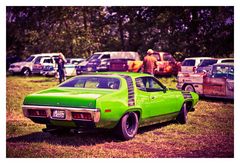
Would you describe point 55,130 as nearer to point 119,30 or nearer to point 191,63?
point 191,63

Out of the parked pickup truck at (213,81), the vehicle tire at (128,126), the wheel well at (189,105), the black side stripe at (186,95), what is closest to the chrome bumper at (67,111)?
the vehicle tire at (128,126)

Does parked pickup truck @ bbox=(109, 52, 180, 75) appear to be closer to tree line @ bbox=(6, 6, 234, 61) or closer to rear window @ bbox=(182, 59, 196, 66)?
tree line @ bbox=(6, 6, 234, 61)

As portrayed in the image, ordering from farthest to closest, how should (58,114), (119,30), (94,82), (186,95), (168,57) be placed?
(119,30) → (168,57) → (186,95) → (94,82) → (58,114)

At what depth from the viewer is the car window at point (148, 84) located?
8318 mm

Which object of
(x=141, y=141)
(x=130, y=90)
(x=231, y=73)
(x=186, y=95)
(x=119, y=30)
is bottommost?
(x=141, y=141)

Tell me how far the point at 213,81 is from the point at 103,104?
5.57 meters

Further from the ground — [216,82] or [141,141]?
[216,82]

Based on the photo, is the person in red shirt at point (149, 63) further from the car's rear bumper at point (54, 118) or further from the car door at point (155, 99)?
the car's rear bumper at point (54, 118)

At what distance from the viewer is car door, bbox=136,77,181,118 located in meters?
8.22

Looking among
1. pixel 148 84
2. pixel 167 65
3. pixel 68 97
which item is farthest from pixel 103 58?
pixel 68 97

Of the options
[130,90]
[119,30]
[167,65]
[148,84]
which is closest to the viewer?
[130,90]

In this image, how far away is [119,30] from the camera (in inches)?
579

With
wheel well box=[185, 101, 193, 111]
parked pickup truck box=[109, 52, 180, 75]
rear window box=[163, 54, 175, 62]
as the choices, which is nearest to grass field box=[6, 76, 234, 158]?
wheel well box=[185, 101, 193, 111]

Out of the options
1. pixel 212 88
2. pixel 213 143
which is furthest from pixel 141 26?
pixel 213 143
